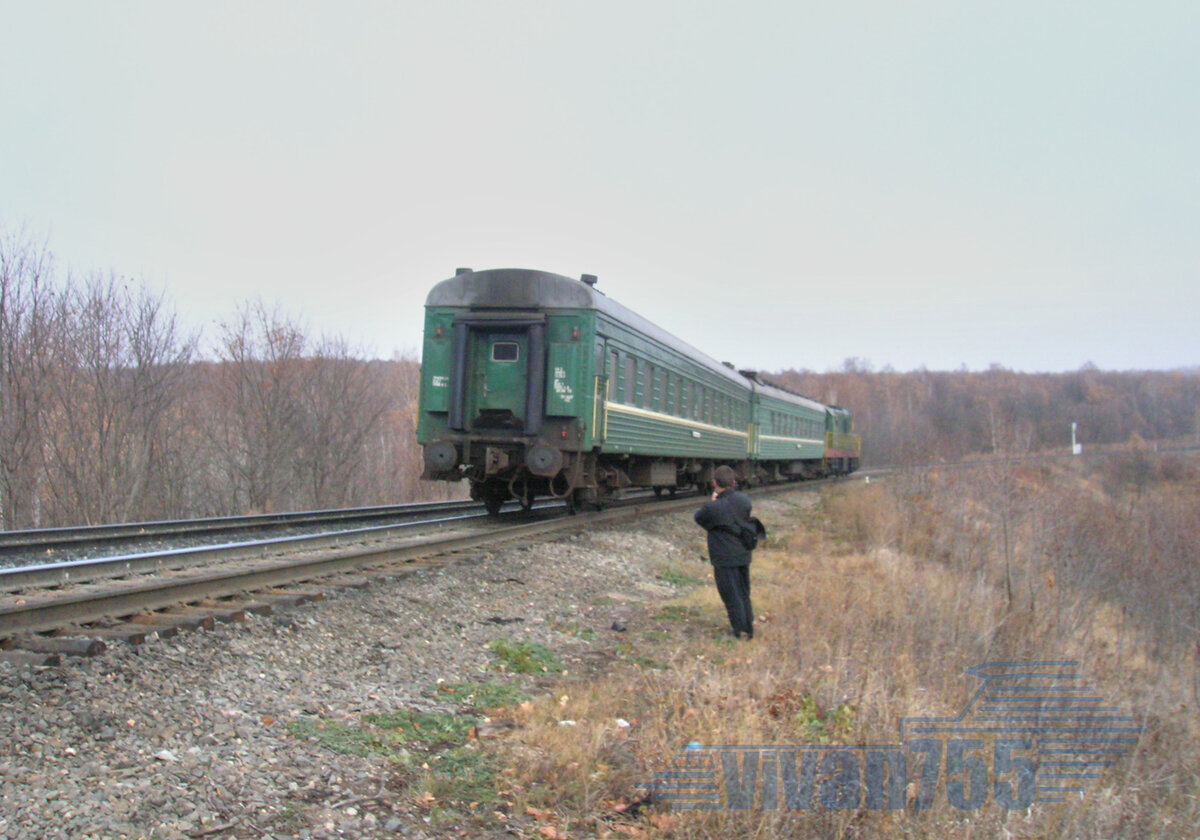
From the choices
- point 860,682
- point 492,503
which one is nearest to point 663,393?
point 492,503

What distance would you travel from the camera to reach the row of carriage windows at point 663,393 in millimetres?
13523

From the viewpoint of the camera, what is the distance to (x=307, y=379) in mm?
26297

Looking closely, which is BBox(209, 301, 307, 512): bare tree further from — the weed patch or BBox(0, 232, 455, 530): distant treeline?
the weed patch

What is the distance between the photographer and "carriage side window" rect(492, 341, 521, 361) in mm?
12445

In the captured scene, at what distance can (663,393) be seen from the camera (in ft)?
53.1

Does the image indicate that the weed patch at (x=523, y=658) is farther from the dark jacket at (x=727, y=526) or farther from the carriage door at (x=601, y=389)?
the carriage door at (x=601, y=389)

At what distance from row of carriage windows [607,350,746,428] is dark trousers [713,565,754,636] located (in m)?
5.47

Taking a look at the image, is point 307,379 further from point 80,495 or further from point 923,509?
point 923,509

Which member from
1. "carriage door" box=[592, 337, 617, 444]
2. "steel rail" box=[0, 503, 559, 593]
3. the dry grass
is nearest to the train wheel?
"carriage door" box=[592, 337, 617, 444]

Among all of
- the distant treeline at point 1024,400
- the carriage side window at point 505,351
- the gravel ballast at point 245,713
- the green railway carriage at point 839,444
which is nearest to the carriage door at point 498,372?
the carriage side window at point 505,351

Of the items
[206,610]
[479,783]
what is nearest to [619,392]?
[206,610]

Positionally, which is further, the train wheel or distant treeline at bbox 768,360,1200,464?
distant treeline at bbox 768,360,1200,464

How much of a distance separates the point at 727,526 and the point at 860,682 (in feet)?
6.35

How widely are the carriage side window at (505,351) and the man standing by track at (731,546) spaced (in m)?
5.17
